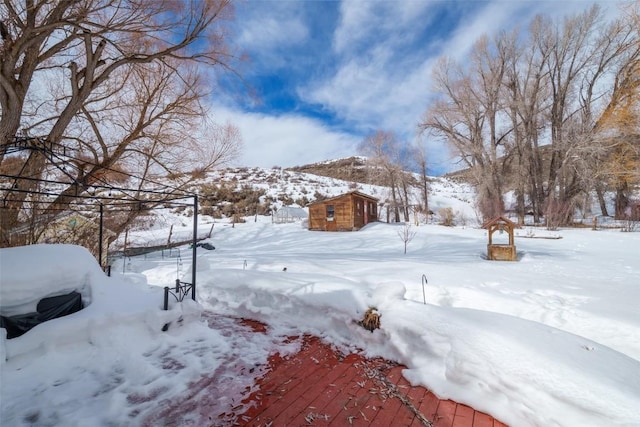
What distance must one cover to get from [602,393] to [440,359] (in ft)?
4.19

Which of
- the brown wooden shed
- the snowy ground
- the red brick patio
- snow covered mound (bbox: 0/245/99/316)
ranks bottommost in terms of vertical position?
the red brick patio

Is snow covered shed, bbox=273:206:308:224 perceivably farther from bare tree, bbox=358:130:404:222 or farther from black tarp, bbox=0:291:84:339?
black tarp, bbox=0:291:84:339

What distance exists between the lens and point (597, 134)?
16312 millimetres

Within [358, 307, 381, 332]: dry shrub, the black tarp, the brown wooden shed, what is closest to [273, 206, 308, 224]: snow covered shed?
the brown wooden shed

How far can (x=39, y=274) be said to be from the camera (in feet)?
10.5

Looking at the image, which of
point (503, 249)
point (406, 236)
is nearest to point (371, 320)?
point (503, 249)

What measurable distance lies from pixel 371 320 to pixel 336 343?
574 mm

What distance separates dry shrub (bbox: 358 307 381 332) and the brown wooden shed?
16.2 meters

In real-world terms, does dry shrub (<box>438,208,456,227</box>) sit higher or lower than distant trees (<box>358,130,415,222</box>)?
lower

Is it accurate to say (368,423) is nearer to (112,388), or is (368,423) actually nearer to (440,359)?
(440,359)

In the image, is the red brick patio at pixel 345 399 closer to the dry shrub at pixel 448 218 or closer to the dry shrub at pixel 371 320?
the dry shrub at pixel 371 320

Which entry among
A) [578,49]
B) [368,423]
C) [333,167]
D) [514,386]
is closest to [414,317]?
[514,386]

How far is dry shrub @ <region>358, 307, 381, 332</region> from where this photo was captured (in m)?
3.70

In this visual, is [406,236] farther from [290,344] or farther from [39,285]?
[39,285]
